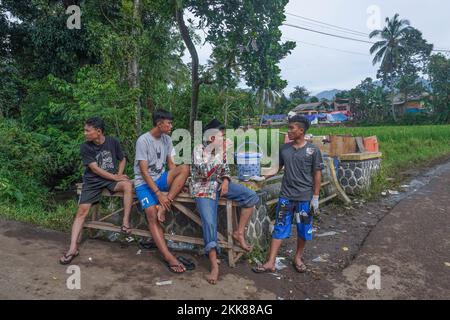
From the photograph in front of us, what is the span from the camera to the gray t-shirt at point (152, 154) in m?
3.97

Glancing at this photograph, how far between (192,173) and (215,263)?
1.00 meters

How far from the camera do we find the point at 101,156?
4.30m

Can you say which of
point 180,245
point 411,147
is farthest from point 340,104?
point 180,245

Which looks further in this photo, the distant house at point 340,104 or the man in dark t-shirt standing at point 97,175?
the distant house at point 340,104

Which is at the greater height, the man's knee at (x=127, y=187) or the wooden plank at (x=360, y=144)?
the wooden plank at (x=360, y=144)

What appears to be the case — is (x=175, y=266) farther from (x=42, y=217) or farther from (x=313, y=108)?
(x=313, y=108)

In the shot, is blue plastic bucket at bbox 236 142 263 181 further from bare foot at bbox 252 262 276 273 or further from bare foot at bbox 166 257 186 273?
bare foot at bbox 166 257 186 273

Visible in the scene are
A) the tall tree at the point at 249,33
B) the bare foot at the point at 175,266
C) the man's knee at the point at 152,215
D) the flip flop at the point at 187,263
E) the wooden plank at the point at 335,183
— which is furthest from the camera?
the wooden plank at the point at 335,183

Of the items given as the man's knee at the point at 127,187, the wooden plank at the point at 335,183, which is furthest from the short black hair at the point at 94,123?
the wooden plank at the point at 335,183

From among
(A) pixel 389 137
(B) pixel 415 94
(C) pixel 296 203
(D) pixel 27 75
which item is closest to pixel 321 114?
(B) pixel 415 94

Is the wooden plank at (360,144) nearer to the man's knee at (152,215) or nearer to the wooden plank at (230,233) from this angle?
the wooden plank at (230,233)

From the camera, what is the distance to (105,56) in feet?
26.9

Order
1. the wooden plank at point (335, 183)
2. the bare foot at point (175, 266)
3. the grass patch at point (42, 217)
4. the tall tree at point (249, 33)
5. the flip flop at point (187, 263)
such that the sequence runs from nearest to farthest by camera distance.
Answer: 1. the bare foot at point (175, 266)
2. the flip flop at point (187, 263)
3. the grass patch at point (42, 217)
4. the tall tree at point (249, 33)
5. the wooden plank at point (335, 183)

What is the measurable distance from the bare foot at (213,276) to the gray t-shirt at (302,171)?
1109 mm
